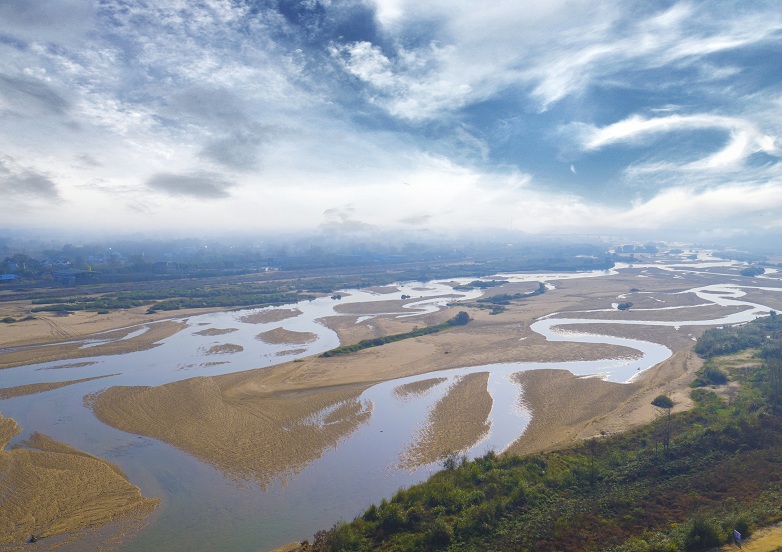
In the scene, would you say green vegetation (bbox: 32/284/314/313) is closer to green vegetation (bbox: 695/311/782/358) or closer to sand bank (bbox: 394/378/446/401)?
sand bank (bbox: 394/378/446/401)

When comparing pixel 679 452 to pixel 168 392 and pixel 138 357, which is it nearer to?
pixel 168 392

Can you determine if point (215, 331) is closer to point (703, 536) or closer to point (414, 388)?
point (414, 388)

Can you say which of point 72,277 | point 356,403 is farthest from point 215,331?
point 72,277

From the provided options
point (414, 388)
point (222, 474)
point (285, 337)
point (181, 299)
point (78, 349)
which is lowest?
point (414, 388)

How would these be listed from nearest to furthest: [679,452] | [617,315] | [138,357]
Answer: [679,452], [138,357], [617,315]

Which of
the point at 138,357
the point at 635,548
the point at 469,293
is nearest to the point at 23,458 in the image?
the point at 138,357

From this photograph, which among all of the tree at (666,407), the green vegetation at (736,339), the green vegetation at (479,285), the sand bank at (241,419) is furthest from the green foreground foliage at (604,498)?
the green vegetation at (479,285)
